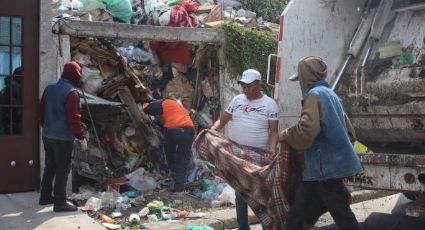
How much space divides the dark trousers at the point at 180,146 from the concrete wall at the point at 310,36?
80.2 inches

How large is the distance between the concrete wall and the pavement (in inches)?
48.8

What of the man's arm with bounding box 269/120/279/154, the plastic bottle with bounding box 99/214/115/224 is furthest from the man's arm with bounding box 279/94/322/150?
the plastic bottle with bounding box 99/214/115/224

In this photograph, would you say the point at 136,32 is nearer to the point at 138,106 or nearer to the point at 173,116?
the point at 138,106

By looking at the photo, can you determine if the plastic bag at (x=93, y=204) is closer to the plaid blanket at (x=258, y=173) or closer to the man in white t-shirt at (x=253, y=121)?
the plaid blanket at (x=258, y=173)

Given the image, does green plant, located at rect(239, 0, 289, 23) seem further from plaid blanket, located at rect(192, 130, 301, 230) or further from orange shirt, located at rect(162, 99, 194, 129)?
plaid blanket, located at rect(192, 130, 301, 230)

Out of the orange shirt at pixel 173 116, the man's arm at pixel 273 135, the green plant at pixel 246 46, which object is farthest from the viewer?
the green plant at pixel 246 46

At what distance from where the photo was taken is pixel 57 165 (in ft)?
18.1

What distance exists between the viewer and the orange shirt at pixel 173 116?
702cm

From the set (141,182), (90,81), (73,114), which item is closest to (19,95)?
(73,114)

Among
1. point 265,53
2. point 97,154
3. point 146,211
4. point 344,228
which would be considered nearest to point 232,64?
point 265,53

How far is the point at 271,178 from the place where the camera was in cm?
430

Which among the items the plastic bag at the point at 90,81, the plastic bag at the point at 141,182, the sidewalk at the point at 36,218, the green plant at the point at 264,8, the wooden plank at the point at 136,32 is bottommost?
the sidewalk at the point at 36,218

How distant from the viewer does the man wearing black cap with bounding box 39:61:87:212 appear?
543 centimetres

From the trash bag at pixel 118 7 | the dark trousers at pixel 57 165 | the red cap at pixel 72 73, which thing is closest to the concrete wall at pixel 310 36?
the red cap at pixel 72 73
